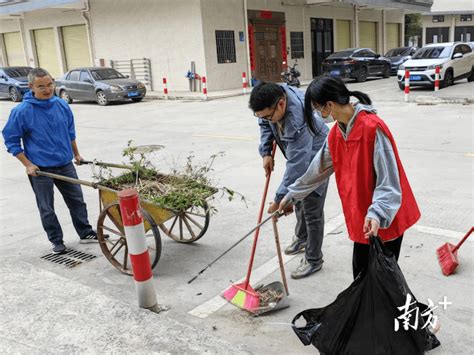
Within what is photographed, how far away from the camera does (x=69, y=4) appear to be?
2192cm

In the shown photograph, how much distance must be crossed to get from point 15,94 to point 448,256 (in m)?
20.0

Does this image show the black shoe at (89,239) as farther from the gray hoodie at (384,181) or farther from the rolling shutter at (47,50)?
the rolling shutter at (47,50)

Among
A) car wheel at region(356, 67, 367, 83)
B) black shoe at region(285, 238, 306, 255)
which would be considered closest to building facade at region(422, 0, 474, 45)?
car wheel at region(356, 67, 367, 83)

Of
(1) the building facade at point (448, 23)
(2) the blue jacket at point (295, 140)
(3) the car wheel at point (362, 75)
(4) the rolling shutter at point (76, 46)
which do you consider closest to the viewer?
(2) the blue jacket at point (295, 140)

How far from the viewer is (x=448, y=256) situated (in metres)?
3.81

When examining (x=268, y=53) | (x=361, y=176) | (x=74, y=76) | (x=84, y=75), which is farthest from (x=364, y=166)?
(x=268, y=53)

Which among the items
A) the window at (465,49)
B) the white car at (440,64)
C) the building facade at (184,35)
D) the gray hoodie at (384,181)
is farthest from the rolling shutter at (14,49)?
the gray hoodie at (384,181)

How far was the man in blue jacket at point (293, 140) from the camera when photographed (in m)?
3.27

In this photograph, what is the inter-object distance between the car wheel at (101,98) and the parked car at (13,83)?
424 centimetres

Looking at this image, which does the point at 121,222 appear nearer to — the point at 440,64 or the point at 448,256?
the point at 448,256

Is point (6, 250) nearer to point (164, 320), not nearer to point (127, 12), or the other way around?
point (164, 320)

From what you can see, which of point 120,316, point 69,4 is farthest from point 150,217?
point 69,4

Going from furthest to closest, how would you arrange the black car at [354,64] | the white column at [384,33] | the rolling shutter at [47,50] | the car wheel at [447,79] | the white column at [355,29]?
1. the white column at [384,33]
2. the white column at [355,29]
3. the rolling shutter at [47,50]
4. the black car at [354,64]
5. the car wheel at [447,79]

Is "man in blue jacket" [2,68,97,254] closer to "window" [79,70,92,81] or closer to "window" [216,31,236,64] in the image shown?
"window" [79,70,92,81]
